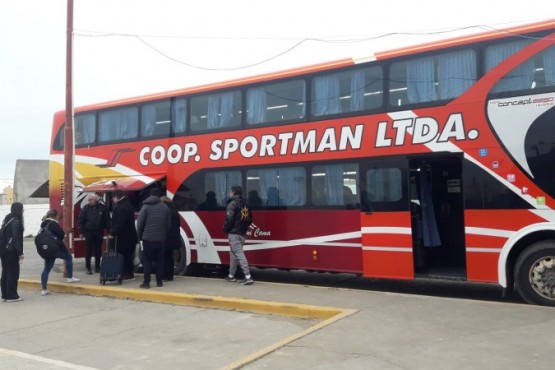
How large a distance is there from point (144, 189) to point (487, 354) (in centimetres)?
848

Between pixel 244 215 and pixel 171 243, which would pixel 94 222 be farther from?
pixel 244 215

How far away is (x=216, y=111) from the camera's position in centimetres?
1059

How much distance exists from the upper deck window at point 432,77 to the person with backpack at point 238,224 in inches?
127

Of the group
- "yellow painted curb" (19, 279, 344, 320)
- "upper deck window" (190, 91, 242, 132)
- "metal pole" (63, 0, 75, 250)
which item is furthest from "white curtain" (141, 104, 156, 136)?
"yellow painted curb" (19, 279, 344, 320)

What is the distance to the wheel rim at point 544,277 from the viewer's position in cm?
718

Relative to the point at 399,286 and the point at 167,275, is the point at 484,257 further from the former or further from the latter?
the point at 167,275

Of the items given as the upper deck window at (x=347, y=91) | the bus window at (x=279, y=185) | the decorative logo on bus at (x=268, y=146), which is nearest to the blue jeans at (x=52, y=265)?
the decorative logo on bus at (x=268, y=146)

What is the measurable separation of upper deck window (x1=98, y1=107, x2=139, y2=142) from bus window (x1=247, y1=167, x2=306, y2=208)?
3343 mm

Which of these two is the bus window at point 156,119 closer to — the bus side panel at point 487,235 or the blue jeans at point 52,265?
the blue jeans at point 52,265

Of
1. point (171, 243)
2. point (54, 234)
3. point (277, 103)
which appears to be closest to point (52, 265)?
point (54, 234)

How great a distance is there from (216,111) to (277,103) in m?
1.48

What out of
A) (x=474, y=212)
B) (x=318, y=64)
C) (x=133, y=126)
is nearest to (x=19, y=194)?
(x=133, y=126)

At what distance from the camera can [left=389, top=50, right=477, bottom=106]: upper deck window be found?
311 inches

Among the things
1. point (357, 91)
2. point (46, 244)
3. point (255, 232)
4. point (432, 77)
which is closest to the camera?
point (432, 77)
